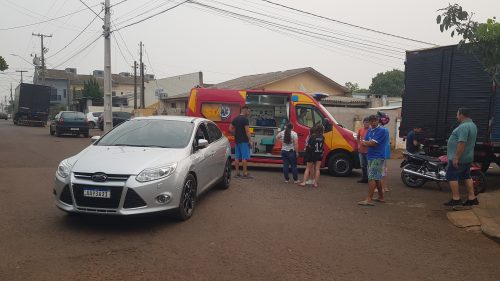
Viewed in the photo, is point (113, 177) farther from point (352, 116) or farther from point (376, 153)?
point (352, 116)

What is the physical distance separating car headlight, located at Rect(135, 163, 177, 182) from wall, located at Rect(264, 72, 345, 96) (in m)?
22.7

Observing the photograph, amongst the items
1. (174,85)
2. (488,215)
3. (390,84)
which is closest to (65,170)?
(488,215)

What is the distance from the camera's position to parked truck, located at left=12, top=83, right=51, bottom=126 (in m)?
34.1

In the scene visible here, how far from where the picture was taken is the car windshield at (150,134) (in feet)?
21.9

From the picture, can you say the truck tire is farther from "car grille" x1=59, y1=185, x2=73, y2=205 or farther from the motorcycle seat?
"car grille" x1=59, y1=185, x2=73, y2=205

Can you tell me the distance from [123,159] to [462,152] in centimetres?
534

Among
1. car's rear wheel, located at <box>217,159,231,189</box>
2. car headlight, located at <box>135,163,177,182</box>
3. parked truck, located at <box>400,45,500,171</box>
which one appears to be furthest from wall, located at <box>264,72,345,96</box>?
car headlight, located at <box>135,163,177,182</box>

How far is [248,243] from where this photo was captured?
533 cm

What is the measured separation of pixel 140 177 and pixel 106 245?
0.93 meters

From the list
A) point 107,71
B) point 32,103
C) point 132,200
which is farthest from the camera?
point 32,103

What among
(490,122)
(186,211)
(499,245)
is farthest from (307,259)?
(490,122)

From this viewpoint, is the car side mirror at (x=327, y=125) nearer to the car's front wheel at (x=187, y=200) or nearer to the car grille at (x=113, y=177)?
the car's front wheel at (x=187, y=200)

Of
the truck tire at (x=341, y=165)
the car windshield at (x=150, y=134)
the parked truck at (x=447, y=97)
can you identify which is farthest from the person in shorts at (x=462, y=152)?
the car windshield at (x=150, y=134)

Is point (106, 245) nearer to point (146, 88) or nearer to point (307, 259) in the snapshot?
point (307, 259)
